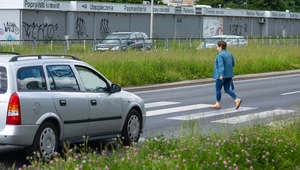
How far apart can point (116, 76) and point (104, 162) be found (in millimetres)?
16887

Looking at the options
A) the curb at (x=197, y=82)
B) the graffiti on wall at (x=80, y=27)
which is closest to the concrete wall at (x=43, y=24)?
the graffiti on wall at (x=80, y=27)

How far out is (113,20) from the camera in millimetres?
56469

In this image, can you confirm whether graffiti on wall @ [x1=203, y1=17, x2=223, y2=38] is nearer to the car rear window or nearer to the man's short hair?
the man's short hair

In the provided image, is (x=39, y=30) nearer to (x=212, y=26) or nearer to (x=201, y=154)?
(x=212, y=26)

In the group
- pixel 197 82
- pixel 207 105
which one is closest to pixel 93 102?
pixel 207 105

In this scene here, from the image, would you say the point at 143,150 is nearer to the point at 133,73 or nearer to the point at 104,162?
the point at 104,162

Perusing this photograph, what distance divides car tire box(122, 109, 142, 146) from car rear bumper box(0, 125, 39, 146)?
95.4 inches

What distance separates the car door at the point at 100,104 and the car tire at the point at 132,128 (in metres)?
0.22

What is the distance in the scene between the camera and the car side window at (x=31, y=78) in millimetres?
10727

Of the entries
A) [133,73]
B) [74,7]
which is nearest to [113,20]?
[74,7]

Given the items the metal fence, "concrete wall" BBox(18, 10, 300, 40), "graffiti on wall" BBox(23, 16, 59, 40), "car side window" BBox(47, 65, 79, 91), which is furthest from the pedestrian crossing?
"graffiti on wall" BBox(23, 16, 59, 40)

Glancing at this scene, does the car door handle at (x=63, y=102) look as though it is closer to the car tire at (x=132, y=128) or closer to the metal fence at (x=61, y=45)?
the car tire at (x=132, y=128)

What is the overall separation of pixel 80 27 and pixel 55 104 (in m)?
43.0

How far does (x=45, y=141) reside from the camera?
1073 cm
